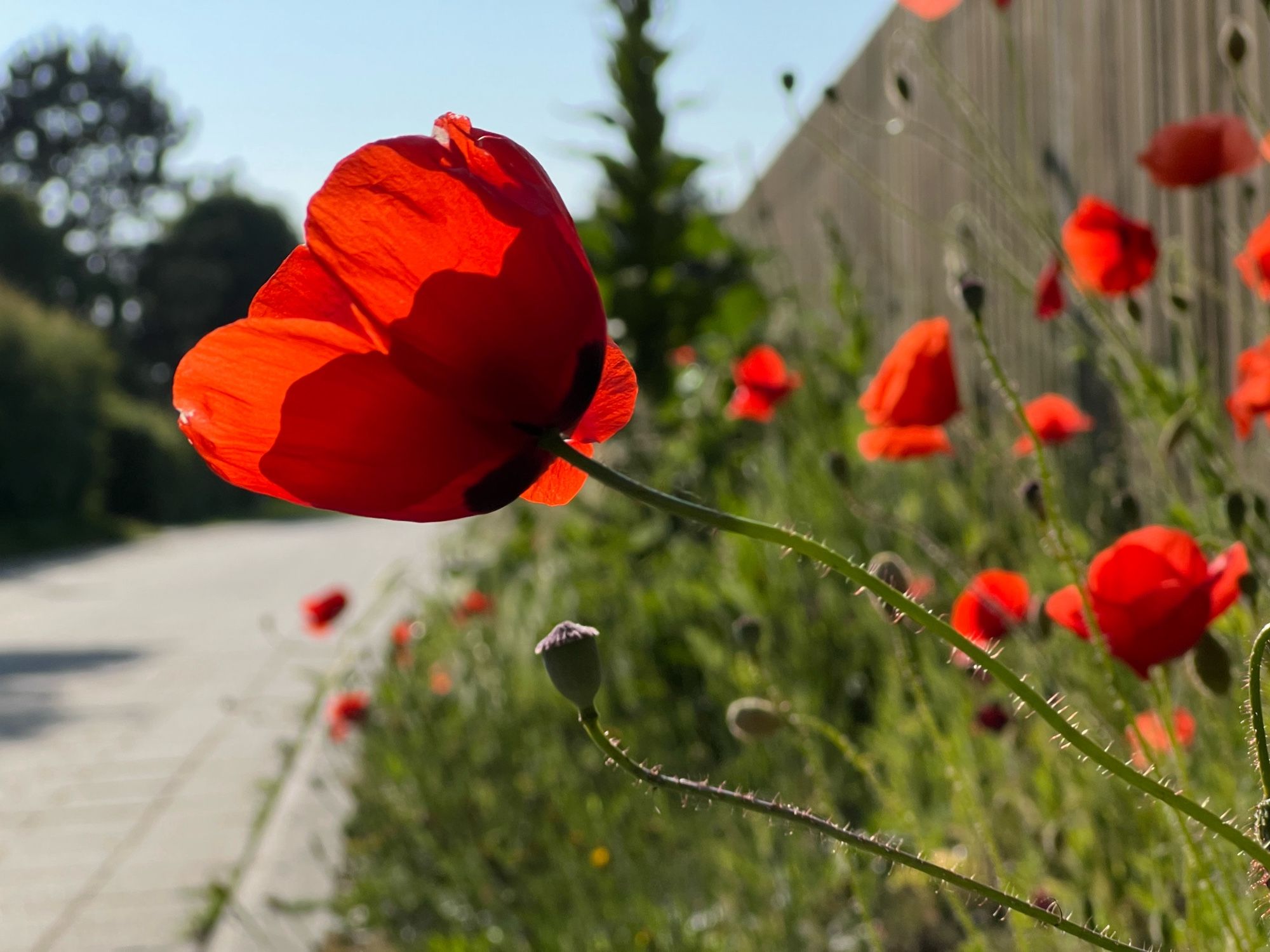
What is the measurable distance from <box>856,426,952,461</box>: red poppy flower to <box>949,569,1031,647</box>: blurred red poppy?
28 centimetres

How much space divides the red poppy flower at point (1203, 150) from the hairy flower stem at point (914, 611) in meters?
1.38

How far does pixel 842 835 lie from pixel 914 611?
10 cm

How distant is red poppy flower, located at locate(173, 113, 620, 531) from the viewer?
0.60 metres

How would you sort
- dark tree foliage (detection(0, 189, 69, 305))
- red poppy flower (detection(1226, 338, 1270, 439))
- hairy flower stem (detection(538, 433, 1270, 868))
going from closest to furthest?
hairy flower stem (detection(538, 433, 1270, 868)) → red poppy flower (detection(1226, 338, 1270, 439)) → dark tree foliage (detection(0, 189, 69, 305))

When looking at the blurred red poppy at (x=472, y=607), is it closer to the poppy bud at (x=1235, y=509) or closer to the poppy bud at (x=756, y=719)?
the poppy bud at (x=756, y=719)

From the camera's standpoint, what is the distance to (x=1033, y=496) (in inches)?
39.8

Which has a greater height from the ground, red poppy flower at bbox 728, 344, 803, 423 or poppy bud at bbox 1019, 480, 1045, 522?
red poppy flower at bbox 728, 344, 803, 423

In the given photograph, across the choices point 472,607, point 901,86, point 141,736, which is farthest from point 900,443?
point 141,736

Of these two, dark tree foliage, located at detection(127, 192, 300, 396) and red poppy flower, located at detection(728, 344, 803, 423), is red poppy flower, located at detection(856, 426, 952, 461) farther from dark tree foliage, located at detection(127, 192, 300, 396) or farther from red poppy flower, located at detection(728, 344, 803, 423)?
dark tree foliage, located at detection(127, 192, 300, 396)

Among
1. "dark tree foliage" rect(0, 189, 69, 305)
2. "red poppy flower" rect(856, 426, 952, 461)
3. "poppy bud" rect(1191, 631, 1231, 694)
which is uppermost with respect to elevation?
"dark tree foliage" rect(0, 189, 69, 305)

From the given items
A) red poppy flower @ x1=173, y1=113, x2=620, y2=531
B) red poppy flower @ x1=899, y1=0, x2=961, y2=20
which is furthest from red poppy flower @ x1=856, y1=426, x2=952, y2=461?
red poppy flower @ x1=173, y1=113, x2=620, y2=531

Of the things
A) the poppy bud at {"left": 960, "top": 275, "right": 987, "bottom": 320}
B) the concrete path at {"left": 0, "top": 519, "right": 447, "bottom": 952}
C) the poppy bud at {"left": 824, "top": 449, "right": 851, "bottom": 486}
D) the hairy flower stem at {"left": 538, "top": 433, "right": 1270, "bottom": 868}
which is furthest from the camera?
the concrete path at {"left": 0, "top": 519, "right": 447, "bottom": 952}

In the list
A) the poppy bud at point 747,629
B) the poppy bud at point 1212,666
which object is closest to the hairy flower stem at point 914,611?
the poppy bud at point 1212,666

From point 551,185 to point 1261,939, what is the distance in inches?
33.0
